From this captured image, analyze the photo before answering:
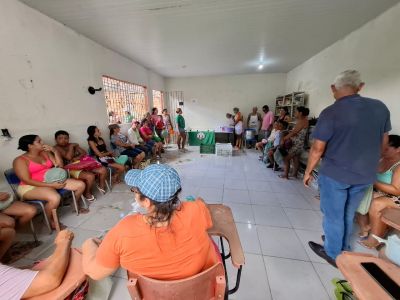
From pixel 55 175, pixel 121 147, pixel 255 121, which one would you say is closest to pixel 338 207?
pixel 55 175

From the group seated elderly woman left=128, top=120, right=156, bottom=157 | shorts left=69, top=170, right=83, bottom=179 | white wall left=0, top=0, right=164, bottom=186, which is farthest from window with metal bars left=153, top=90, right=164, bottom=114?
shorts left=69, top=170, right=83, bottom=179

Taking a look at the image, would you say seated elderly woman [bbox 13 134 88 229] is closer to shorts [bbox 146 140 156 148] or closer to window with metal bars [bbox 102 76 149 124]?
window with metal bars [bbox 102 76 149 124]

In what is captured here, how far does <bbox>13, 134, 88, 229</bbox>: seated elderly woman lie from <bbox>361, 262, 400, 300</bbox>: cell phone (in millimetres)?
2748

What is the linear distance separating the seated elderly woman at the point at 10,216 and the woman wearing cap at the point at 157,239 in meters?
1.51

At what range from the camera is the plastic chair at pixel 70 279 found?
0.87 m

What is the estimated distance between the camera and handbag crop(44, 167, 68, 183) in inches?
86.8

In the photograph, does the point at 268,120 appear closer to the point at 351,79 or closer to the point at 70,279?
the point at 351,79

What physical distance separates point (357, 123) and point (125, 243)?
5.48 ft

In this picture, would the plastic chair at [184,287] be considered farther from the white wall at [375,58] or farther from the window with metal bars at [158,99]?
the window with metal bars at [158,99]

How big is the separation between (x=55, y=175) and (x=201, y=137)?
4.90 metres

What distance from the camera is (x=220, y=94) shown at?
7.65 metres

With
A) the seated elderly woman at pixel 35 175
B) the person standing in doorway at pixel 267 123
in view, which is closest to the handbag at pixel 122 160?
the seated elderly woman at pixel 35 175

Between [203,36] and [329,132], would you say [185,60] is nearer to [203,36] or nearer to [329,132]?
[203,36]

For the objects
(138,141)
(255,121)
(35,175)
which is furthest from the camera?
(255,121)
